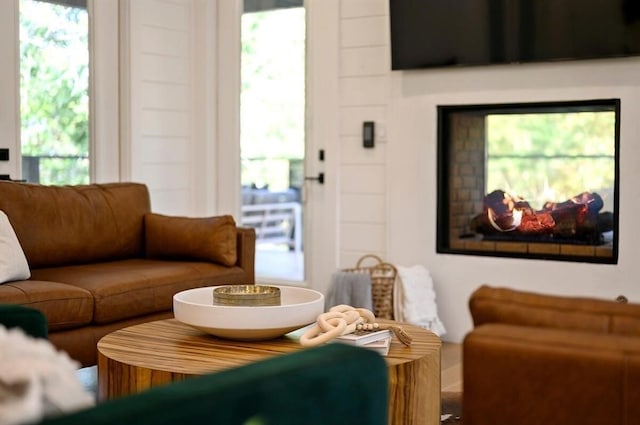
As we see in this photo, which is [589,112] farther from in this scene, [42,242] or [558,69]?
[42,242]

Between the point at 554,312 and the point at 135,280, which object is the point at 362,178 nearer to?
the point at 135,280

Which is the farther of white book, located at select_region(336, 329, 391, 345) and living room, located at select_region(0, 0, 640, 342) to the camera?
living room, located at select_region(0, 0, 640, 342)

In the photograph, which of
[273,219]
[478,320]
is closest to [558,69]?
[273,219]

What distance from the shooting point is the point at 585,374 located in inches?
51.6

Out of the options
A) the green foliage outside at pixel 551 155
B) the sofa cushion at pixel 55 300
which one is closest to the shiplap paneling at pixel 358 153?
the green foliage outside at pixel 551 155

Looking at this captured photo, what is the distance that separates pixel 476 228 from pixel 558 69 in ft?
3.30

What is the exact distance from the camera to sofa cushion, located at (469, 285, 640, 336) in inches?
54.8

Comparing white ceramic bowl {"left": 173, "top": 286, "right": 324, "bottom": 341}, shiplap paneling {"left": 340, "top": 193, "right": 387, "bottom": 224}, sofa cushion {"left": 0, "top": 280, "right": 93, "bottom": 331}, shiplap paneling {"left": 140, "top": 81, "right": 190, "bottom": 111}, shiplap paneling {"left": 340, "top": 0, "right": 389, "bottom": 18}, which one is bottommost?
sofa cushion {"left": 0, "top": 280, "right": 93, "bottom": 331}

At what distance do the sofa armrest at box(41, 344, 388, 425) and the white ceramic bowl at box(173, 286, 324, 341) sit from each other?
1.36 meters

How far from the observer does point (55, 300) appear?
358 centimetres

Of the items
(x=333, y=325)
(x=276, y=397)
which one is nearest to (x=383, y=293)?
(x=333, y=325)

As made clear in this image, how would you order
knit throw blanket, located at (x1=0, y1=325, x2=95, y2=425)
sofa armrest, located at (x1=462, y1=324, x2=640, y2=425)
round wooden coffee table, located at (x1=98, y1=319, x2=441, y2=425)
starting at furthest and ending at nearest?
round wooden coffee table, located at (x1=98, y1=319, x2=441, y2=425)
sofa armrest, located at (x1=462, y1=324, x2=640, y2=425)
knit throw blanket, located at (x1=0, y1=325, x2=95, y2=425)

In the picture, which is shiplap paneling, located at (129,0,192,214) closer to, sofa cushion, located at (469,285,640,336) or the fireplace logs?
the fireplace logs

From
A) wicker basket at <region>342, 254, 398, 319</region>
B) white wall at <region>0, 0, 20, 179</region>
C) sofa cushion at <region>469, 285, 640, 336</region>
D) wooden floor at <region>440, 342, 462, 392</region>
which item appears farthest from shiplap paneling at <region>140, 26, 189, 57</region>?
sofa cushion at <region>469, 285, 640, 336</region>
